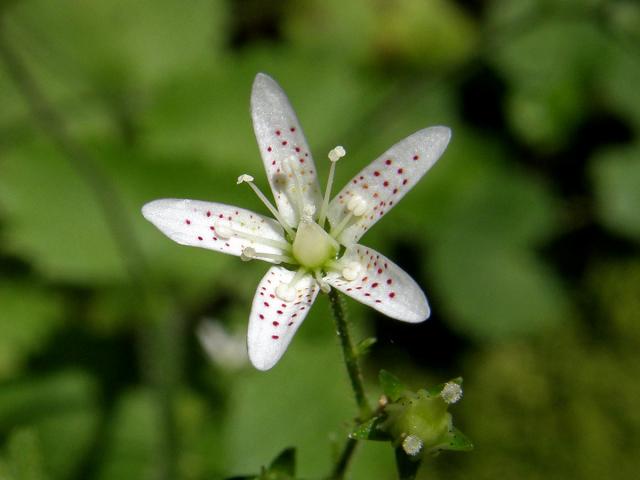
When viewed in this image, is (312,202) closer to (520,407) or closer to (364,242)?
(364,242)

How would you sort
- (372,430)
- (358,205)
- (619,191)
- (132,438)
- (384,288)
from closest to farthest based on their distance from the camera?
(372,430) → (384,288) → (358,205) → (132,438) → (619,191)

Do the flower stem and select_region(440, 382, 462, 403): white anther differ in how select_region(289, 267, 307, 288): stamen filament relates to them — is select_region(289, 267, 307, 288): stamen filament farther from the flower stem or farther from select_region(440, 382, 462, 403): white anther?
select_region(440, 382, 462, 403): white anther

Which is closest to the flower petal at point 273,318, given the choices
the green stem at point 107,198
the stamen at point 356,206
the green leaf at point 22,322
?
the stamen at point 356,206

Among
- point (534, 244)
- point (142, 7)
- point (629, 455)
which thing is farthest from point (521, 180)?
point (142, 7)

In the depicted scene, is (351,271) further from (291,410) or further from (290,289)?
(291,410)

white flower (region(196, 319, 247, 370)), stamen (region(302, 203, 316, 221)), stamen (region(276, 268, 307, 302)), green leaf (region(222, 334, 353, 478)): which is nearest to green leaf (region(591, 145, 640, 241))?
green leaf (region(222, 334, 353, 478))

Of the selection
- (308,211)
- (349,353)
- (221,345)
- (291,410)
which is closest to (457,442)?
(349,353)

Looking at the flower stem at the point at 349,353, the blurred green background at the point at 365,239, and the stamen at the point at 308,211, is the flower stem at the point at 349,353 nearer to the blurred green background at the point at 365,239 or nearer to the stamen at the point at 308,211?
the stamen at the point at 308,211
